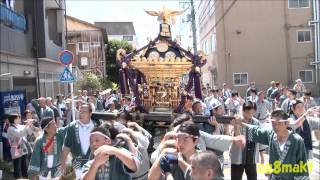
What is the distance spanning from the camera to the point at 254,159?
784cm

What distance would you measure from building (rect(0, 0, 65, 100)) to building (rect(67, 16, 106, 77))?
20074 millimetres

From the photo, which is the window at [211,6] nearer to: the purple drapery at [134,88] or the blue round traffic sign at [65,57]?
the blue round traffic sign at [65,57]

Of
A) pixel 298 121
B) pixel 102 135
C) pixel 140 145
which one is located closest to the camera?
pixel 102 135

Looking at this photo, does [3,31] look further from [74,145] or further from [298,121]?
[298,121]

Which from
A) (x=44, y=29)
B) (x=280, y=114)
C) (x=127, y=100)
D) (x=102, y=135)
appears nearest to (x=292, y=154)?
(x=280, y=114)

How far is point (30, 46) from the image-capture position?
20828mm

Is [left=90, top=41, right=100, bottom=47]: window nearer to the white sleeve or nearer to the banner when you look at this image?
the banner

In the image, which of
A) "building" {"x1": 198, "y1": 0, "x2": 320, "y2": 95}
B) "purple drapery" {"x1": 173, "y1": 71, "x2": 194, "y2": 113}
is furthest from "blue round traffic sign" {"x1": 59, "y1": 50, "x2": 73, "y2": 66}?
"building" {"x1": 198, "y1": 0, "x2": 320, "y2": 95}

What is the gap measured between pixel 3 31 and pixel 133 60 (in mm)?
7357

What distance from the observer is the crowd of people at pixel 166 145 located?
173 inches

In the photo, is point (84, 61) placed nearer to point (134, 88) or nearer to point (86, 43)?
point (86, 43)

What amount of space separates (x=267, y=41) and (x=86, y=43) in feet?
67.4

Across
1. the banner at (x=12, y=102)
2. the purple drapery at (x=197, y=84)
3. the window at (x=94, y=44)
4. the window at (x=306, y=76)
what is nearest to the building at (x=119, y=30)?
the window at (x=94, y=44)

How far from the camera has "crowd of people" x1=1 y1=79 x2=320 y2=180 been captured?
4395mm
